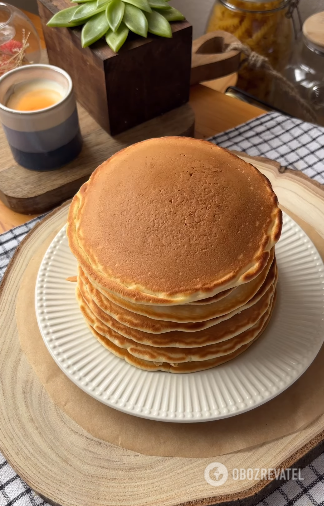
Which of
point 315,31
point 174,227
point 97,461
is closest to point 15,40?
point 315,31

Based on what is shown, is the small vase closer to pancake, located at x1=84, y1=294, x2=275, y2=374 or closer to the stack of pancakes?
the stack of pancakes

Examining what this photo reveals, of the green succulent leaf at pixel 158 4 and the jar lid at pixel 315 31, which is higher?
the green succulent leaf at pixel 158 4

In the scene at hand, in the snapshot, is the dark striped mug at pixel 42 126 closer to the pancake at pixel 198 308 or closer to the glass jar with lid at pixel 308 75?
the pancake at pixel 198 308

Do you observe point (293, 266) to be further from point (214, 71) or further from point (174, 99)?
point (214, 71)

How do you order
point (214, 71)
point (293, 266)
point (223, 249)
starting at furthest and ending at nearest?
point (214, 71), point (293, 266), point (223, 249)

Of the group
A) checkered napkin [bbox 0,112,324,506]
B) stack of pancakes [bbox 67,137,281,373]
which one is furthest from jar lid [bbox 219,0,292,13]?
stack of pancakes [bbox 67,137,281,373]

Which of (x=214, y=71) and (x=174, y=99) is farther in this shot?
(x=214, y=71)

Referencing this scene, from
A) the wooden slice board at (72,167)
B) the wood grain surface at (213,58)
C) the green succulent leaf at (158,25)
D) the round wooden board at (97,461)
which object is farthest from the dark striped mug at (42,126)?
the round wooden board at (97,461)

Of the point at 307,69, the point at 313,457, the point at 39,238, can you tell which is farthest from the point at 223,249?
the point at 307,69
